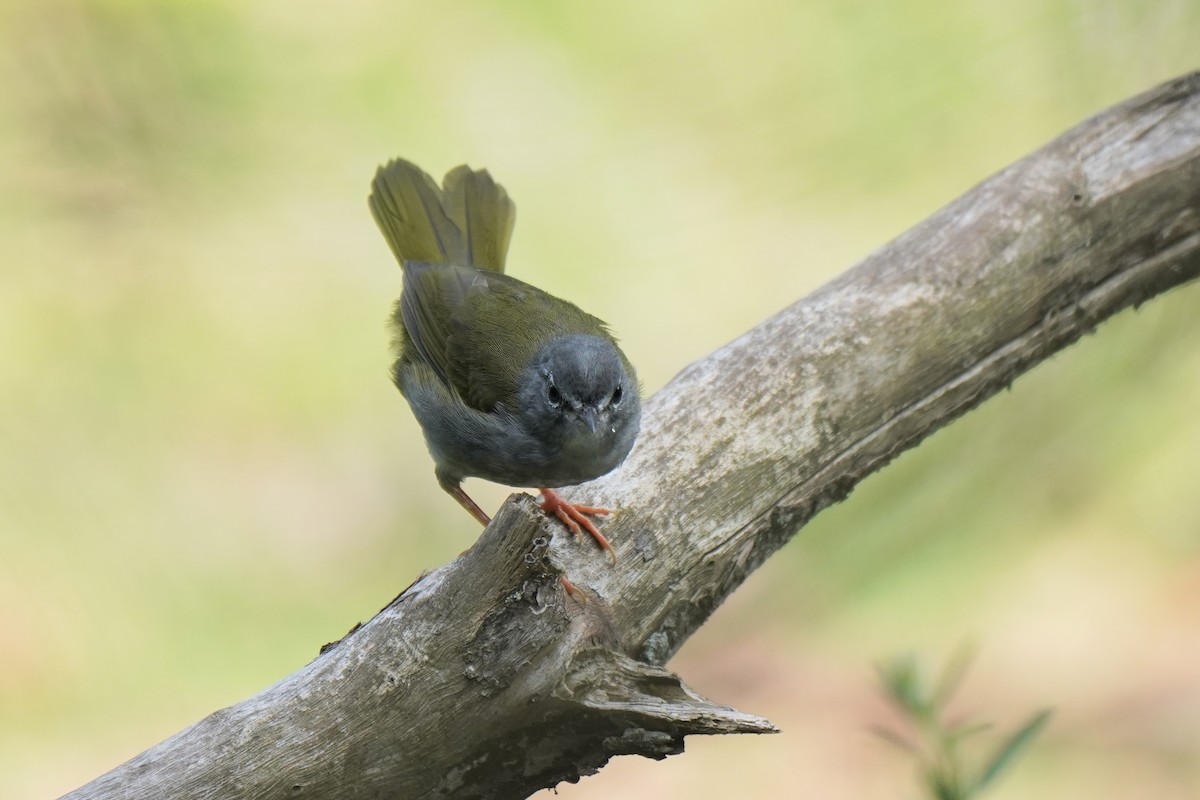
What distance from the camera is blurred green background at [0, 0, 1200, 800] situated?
4180mm

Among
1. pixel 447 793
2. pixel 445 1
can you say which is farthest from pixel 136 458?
pixel 447 793

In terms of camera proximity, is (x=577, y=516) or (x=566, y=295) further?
(x=566, y=295)

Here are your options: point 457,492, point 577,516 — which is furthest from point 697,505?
point 457,492

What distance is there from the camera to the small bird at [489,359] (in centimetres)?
284

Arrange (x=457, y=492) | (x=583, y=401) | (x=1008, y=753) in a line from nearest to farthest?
1. (x=1008, y=753)
2. (x=583, y=401)
3. (x=457, y=492)

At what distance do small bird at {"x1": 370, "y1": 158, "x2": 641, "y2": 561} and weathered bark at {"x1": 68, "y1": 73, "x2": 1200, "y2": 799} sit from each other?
18 cm

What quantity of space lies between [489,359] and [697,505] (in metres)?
0.80

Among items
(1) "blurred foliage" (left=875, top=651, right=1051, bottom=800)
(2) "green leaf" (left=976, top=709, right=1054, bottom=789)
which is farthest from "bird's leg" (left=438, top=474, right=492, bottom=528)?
(2) "green leaf" (left=976, top=709, right=1054, bottom=789)

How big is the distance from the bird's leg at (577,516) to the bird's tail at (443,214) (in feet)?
3.97

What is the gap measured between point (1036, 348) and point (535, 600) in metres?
1.95

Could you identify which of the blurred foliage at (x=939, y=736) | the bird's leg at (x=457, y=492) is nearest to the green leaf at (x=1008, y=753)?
the blurred foliage at (x=939, y=736)

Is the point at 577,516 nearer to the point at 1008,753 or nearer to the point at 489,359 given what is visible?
the point at 489,359

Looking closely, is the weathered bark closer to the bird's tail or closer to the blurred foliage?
the blurred foliage

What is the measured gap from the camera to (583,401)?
9.32 ft
